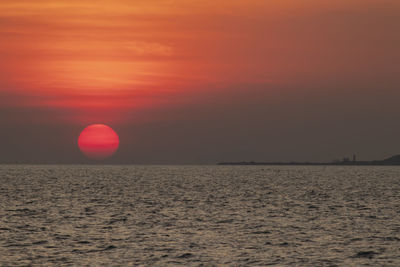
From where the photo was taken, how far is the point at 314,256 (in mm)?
38562

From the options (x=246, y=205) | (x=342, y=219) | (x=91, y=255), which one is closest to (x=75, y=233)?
(x=91, y=255)

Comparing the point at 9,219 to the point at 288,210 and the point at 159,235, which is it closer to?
the point at 159,235

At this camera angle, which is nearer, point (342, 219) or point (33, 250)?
point (33, 250)

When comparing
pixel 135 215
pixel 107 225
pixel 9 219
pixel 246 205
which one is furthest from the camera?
pixel 246 205

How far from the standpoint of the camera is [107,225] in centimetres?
5391

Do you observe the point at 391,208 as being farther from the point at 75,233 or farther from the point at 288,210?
the point at 75,233

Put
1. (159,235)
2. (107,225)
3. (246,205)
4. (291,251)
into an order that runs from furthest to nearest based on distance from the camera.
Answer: (246,205) → (107,225) → (159,235) → (291,251)

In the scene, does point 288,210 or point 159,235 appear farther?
point 288,210

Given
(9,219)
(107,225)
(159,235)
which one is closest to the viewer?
(159,235)

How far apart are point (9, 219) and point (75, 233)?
13.5 meters

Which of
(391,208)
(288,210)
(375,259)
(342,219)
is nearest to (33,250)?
(375,259)

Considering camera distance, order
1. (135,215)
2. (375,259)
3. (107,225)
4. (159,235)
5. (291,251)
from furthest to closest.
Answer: (135,215) → (107,225) → (159,235) → (291,251) → (375,259)

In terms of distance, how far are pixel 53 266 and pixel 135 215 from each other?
2917 cm

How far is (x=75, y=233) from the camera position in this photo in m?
48.1
